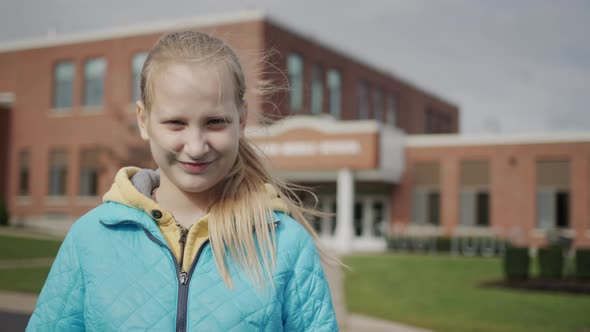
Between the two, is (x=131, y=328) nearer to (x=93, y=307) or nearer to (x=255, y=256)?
(x=93, y=307)

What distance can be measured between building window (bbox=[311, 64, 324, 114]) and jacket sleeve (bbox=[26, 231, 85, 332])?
3146 centimetres

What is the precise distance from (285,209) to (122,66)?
32.6 meters

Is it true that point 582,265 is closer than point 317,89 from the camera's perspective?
Yes

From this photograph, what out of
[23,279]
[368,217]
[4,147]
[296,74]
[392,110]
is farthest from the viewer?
[392,110]

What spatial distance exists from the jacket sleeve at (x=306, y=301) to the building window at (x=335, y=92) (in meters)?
33.1

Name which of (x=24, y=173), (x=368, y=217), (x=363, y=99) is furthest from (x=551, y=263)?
(x=24, y=173)

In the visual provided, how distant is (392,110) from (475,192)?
13.2 metres

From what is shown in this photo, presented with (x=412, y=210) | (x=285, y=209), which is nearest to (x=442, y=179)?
(x=412, y=210)

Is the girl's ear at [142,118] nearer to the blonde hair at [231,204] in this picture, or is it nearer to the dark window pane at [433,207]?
the blonde hair at [231,204]

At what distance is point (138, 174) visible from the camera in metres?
2.14

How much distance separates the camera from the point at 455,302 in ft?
39.9

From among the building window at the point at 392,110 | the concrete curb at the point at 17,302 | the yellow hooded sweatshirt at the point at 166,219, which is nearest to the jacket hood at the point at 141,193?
the yellow hooded sweatshirt at the point at 166,219

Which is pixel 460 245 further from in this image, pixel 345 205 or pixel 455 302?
pixel 455 302

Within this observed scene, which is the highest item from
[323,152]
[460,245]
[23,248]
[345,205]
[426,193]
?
[323,152]
